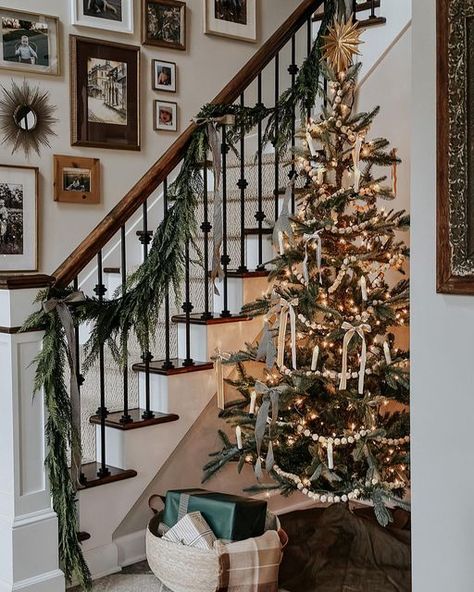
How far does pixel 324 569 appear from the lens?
3047 mm

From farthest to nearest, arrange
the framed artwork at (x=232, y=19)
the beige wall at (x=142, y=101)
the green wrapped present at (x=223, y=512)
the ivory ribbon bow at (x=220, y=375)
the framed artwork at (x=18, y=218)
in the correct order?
the framed artwork at (x=232, y=19), the beige wall at (x=142, y=101), the framed artwork at (x=18, y=218), the ivory ribbon bow at (x=220, y=375), the green wrapped present at (x=223, y=512)

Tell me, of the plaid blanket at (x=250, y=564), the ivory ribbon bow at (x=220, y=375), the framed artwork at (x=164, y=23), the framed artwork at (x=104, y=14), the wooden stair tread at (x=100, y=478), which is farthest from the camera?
the framed artwork at (x=164, y=23)

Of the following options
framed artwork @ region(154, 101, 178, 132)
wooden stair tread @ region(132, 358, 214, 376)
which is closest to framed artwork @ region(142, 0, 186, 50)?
framed artwork @ region(154, 101, 178, 132)

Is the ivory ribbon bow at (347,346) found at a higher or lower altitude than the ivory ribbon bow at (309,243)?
lower

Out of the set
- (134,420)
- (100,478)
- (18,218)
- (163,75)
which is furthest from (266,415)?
(163,75)

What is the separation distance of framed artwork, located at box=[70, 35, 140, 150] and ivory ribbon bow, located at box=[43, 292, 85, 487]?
1.89 metres

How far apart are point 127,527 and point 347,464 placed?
95cm

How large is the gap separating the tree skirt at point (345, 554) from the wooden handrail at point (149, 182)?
1.38 metres

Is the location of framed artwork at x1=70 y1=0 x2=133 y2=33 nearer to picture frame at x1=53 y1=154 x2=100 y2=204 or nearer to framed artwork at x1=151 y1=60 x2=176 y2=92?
framed artwork at x1=151 y1=60 x2=176 y2=92

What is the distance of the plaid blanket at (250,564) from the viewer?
2.74 metres

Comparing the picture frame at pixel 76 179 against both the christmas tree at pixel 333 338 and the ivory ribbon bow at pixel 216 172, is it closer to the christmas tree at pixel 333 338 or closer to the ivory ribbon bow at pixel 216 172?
the ivory ribbon bow at pixel 216 172

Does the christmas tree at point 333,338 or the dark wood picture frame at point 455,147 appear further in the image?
the christmas tree at point 333,338

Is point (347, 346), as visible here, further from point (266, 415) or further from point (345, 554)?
point (345, 554)

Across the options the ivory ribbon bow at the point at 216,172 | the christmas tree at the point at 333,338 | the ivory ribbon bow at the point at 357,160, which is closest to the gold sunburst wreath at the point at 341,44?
the christmas tree at the point at 333,338
